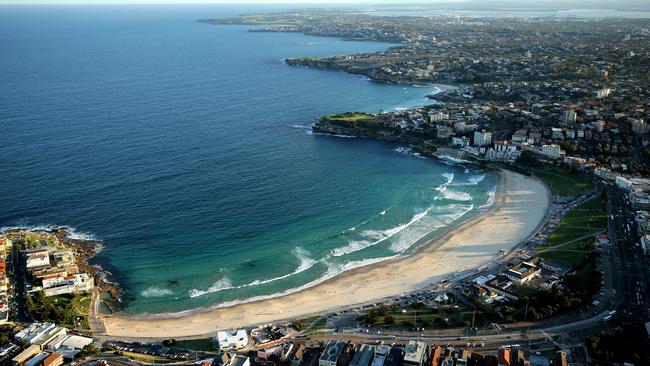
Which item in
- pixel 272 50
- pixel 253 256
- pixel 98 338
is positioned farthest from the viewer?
pixel 272 50

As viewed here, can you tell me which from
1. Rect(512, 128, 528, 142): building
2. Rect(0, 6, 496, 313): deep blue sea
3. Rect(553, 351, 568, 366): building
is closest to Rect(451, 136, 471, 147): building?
Rect(512, 128, 528, 142): building

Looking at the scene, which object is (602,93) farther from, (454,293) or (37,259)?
(37,259)

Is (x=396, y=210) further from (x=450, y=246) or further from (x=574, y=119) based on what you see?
(x=574, y=119)

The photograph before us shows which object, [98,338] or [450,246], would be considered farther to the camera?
[450,246]

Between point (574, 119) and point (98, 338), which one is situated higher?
point (574, 119)

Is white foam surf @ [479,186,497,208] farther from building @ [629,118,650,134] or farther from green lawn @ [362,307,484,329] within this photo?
building @ [629,118,650,134]

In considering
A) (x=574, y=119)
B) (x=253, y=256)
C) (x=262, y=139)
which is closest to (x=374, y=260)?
(x=253, y=256)

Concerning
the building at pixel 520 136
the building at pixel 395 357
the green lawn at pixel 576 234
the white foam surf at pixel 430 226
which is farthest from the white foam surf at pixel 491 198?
the building at pixel 395 357
